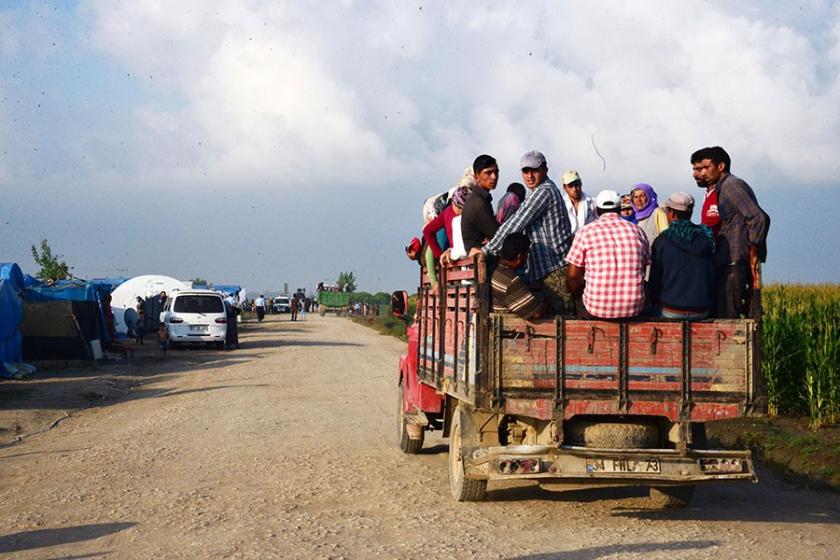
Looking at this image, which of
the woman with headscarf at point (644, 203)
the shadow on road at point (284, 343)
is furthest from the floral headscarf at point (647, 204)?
the shadow on road at point (284, 343)

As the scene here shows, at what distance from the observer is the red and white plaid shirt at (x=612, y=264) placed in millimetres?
7359

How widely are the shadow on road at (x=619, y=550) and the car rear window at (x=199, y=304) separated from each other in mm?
25017

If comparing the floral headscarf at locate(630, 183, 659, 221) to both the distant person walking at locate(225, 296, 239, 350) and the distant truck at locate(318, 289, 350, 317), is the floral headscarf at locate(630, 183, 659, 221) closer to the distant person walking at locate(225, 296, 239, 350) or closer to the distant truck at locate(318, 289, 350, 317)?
the distant person walking at locate(225, 296, 239, 350)

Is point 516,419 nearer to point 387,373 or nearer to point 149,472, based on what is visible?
point 149,472

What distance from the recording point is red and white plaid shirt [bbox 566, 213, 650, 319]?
7359 millimetres

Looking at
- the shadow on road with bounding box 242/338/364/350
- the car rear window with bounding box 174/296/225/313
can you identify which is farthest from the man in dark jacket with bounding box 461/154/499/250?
the shadow on road with bounding box 242/338/364/350

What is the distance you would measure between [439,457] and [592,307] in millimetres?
4092

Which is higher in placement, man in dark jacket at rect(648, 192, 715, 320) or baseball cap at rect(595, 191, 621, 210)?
baseball cap at rect(595, 191, 621, 210)

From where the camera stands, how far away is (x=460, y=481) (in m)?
8.15

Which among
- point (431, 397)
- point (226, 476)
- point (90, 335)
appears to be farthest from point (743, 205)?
point (90, 335)

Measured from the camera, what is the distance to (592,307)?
24.3ft

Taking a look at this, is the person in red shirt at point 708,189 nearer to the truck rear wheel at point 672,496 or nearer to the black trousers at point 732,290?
the black trousers at point 732,290

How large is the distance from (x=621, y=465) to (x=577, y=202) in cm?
290

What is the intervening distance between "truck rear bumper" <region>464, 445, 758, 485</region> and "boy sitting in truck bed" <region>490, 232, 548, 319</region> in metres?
1.02
